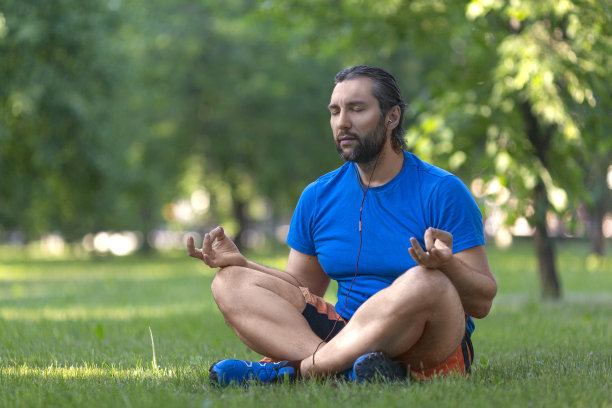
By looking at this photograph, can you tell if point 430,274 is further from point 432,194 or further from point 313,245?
point 313,245

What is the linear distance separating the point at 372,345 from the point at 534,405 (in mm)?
790

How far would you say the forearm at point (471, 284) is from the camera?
3.97 m

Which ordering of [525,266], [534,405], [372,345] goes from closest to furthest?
[534,405] < [372,345] < [525,266]

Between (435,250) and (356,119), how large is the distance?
1.01m

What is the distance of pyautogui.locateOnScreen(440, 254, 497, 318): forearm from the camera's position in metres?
3.97

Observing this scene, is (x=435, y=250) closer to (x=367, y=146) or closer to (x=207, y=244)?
(x=367, y=146)

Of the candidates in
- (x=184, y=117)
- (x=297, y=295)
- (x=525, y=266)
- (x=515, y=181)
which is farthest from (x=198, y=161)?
(x=297, y=295)

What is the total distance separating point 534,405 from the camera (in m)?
3.72

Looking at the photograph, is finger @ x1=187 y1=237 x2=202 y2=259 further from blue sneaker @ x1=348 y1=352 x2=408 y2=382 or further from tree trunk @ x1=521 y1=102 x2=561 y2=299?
tree trunk @ x1=521 y1=102 x2=561 y2=299

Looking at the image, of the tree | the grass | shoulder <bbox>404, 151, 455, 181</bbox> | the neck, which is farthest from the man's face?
the tree

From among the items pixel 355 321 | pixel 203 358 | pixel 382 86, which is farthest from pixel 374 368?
pixel 203 358

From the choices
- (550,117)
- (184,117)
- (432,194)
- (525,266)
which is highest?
(184,117)

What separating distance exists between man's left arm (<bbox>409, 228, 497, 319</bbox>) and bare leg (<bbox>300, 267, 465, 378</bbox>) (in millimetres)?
71

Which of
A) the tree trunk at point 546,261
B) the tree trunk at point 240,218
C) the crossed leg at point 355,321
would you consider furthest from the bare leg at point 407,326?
the tree trunk at point 240,218
